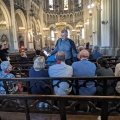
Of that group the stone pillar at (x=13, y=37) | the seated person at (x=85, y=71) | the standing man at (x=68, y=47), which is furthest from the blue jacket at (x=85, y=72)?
the stone pillar at (x=13, y=37)

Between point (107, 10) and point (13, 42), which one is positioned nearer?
point (107, 10)

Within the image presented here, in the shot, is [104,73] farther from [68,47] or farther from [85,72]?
[68,47]

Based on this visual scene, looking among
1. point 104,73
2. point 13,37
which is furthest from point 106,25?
point 13,37

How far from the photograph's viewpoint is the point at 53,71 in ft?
9.96

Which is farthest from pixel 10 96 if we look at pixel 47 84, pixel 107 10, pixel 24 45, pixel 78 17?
pixel 78 17

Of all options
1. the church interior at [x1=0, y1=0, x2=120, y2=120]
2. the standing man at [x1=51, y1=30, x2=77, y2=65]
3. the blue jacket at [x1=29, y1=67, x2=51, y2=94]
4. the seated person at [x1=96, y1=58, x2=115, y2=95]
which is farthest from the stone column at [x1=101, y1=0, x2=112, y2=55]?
the blue jacket at [x1=29, y1=67, x2=51, y2=94]

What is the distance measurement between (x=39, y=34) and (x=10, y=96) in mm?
29134

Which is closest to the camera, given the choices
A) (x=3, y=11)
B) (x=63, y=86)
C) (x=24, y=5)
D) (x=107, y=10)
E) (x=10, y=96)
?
(x=10, y=96)

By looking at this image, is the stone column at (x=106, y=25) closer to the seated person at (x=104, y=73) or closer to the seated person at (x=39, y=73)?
the seated person at (x=104, y=73)

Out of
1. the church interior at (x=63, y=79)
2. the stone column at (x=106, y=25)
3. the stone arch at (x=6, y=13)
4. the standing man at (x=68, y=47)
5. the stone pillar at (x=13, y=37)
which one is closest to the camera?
the church interior at (x=63, y=79)

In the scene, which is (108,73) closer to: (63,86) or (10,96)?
(63,86)

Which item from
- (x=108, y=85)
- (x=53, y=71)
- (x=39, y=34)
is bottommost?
(x=108, y=85)

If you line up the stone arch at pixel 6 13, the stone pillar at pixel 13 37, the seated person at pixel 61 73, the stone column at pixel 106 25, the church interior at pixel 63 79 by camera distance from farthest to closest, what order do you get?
1. the stone pillar at pixel 13 37
2. the stone arch at pixel 6 13
3. the stone column at pixel 106 25
4. the seated person at pixel 61 73
5. the church interior at pixel 63 79

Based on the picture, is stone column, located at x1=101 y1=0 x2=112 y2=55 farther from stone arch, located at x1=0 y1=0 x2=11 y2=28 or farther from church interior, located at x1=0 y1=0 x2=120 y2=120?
stone arch, located at x1=0 y1=0 x2=11 y2=28
